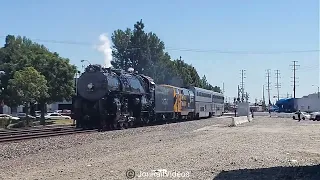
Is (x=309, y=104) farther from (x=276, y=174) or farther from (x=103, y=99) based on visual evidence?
(x=276, y=174)

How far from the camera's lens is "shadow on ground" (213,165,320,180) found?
36.9ft

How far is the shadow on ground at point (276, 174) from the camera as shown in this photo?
36.9ft

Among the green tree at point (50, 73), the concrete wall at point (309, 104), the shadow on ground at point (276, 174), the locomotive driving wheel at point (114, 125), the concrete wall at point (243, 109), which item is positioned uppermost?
the green tree at point (50, 73)

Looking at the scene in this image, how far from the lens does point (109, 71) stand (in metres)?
33.5

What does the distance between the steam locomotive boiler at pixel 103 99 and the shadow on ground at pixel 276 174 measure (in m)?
19.5

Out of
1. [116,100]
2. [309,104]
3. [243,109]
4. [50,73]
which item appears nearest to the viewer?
[116,100]

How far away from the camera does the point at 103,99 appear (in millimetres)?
31766

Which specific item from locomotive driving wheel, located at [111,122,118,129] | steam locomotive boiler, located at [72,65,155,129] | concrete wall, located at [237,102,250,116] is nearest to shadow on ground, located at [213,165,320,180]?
steam locomotive boiler, located at [72,65,155,129]

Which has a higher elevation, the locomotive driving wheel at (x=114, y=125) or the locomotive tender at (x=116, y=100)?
the locomotive tender at (x=116, y=100)

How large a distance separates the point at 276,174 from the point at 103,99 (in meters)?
20.9

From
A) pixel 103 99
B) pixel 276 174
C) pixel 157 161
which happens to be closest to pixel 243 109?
pixel 103 99

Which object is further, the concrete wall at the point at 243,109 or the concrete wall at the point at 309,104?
the concrete wall at the point at 309,104

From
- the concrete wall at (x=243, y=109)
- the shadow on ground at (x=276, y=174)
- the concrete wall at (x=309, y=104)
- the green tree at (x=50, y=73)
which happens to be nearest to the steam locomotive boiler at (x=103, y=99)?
the shadow on ground at (x=276, y=174)

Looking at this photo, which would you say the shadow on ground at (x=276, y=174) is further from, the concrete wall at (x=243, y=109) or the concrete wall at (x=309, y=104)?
the concrete wall at (x=309, y=104)
